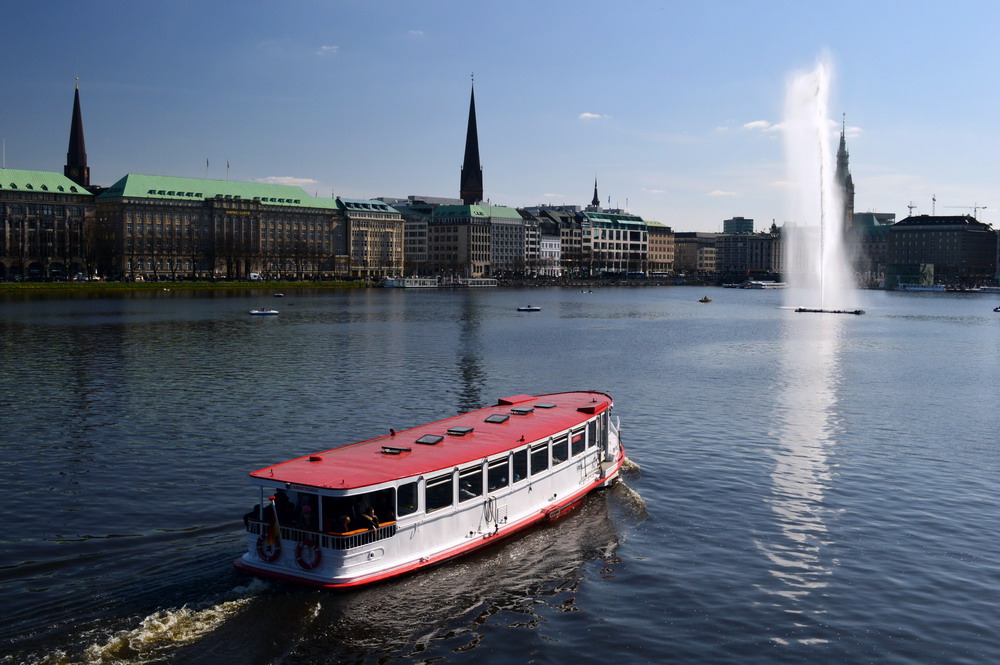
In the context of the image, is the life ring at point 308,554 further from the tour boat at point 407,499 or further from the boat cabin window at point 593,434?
the boat cabin window at point 593,434

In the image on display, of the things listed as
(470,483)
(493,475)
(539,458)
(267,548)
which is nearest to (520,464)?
(539,458)

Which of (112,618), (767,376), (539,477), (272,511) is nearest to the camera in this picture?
(112,618)

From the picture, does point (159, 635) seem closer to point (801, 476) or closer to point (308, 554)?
point (308, 554)

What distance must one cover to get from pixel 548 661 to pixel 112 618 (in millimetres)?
9308

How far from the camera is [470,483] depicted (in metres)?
24.7

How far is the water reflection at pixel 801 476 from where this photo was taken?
2416cm

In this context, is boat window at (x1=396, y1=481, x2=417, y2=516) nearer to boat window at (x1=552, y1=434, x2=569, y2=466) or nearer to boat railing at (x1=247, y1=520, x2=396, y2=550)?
boat railing at (x1=247, y1=520, x2=396, y2=550)

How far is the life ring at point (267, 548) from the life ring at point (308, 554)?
1.62 ft

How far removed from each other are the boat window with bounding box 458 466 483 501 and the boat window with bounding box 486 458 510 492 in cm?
30

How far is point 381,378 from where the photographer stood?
194 ft

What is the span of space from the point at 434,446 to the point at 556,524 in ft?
16.2

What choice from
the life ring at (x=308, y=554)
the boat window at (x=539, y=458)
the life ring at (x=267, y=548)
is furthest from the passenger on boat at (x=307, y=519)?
the boat window at (x=539, y=458)

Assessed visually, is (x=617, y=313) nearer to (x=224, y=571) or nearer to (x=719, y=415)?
(x=719, y=415)

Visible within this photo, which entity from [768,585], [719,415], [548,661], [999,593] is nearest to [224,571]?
[548,661]
